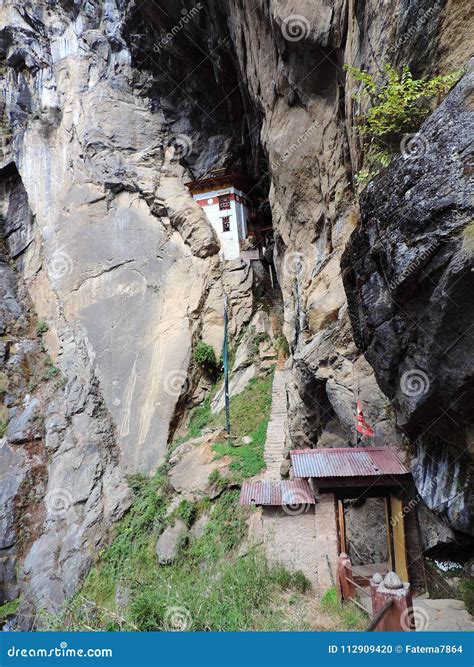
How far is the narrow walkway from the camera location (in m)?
13.9

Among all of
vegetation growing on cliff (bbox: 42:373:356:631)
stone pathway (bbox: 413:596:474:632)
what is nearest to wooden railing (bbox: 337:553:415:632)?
stone pathway (bbox: 413:596:474:632)

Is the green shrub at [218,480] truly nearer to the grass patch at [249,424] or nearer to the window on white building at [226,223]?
the grass patch at [249,424]

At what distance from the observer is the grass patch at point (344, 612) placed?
6523mm

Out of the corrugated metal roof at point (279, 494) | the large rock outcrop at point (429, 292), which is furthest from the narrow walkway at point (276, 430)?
the large rock outcrop at point (429, 292)

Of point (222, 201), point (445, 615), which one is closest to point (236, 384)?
point (222, 201)

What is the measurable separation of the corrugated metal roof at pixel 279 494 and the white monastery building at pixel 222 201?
16134 mm

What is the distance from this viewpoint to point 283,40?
37.7ft

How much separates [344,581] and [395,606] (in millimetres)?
2654

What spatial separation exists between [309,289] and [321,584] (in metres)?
7.58

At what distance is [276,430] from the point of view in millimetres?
15812

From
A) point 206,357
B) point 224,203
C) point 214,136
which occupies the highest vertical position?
point 214,136

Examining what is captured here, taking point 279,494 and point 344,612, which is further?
point 279,494

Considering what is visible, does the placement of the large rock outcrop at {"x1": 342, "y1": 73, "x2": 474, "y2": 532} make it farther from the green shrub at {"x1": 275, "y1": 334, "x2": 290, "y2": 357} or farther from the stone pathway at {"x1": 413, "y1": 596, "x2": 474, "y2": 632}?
the green shrub at {"x1": 275, "y1": 334, "x2": 290, "y2": 357}

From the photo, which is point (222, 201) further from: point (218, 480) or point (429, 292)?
point (429, 292)
